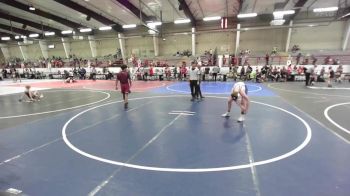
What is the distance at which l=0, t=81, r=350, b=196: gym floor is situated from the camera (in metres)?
3.46

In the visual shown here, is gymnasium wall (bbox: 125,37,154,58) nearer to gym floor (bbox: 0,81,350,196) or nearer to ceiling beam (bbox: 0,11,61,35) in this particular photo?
ceiling beam (bbox: 0,11,61,35)

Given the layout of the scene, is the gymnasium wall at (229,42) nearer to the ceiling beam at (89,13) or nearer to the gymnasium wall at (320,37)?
the gymnasium wall at (320,37)

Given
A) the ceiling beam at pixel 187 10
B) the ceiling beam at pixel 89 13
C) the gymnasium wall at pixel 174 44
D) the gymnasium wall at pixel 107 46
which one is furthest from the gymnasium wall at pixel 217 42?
the gymnasium wall at pixel 107 46

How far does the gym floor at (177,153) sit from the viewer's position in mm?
3465

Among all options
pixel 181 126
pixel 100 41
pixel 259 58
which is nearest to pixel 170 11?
pixel 259 58

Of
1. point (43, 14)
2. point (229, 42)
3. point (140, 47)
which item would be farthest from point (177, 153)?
point (140, 47)

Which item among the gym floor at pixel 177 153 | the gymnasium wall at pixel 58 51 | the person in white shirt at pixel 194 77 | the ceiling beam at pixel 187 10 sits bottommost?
the gym floor at pixel 177 153

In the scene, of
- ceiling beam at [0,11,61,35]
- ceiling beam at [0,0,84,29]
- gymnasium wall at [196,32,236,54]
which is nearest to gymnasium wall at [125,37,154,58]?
gymnasium wall at [196,32,236,54]

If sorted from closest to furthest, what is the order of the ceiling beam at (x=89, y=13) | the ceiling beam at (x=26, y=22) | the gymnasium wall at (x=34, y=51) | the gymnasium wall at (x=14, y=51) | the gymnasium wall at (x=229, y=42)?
the ceiling beam at (x=89, y=13) → the gymnasium wall at (x=229, y=42) → the ceiling beam at (x=26, y=22) → the gymnasium wall at (x=34, y=51) → the gymnasium wall at (x=14, y=51)

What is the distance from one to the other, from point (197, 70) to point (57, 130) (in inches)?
251

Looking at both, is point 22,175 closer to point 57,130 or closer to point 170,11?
point 57,130

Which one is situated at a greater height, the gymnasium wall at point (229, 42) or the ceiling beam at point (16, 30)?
the ceiling beam at point (16, 30)

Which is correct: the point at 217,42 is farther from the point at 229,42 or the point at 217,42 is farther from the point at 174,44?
the point at 174,44

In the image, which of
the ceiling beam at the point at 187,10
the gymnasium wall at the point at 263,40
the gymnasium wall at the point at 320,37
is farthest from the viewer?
the gymnasium wall at the point at 263,40
